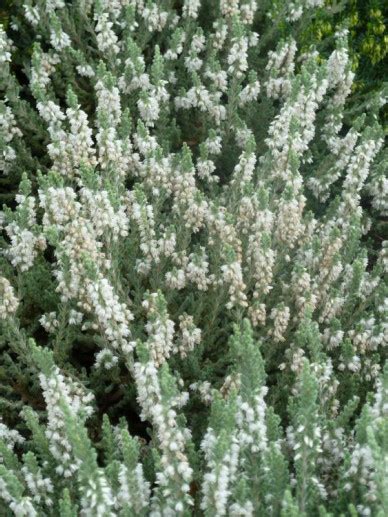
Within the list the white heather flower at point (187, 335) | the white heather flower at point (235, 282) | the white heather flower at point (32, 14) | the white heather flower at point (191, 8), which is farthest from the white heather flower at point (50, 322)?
the white heather flower at point (191, 8)

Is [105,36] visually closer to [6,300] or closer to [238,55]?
[238,55]

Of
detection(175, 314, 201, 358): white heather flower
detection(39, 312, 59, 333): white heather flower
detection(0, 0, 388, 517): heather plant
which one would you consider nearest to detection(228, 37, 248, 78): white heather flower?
detection(0, 0, 388, 517): heather plant

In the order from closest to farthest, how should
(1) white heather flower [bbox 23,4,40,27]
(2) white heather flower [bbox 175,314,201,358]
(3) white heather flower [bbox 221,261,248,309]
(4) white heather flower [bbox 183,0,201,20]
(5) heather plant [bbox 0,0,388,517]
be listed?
(5) heather plant [bbox 0,0,388,517] < (3) white heather flower [bbox 221,261,248,309] < (2) white heather flower [bbox 175,314,201,358] < (1) white heather flower [bbox 23,4,40,27] < (4) white heather flower [bbox 183,0,201,20]

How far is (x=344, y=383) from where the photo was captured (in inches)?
145

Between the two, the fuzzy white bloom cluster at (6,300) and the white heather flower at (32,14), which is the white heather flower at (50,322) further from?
the white heather flower at (32,14)

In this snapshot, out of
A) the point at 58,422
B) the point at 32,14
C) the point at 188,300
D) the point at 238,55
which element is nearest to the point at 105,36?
the point at 32,14

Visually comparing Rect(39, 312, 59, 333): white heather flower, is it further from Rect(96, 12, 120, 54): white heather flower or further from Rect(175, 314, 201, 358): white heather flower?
Rect(96, 12, 120, 54): white heather flower

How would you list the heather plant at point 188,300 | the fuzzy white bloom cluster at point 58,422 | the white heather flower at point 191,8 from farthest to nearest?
the white heather flower at point 191,8
the fuzzy white bloom cluster at point 58,422
the heather plant at point 188,300

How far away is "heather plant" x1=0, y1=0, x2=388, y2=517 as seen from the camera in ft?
9.15

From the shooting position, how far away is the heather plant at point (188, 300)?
2789 mm

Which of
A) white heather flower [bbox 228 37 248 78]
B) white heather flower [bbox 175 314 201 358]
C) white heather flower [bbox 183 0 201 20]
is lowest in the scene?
white heather flower [bbox 175 314 201 358]

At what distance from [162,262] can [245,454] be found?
1.40 m

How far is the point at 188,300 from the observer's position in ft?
13.2

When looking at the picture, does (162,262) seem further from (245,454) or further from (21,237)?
(245,454)
